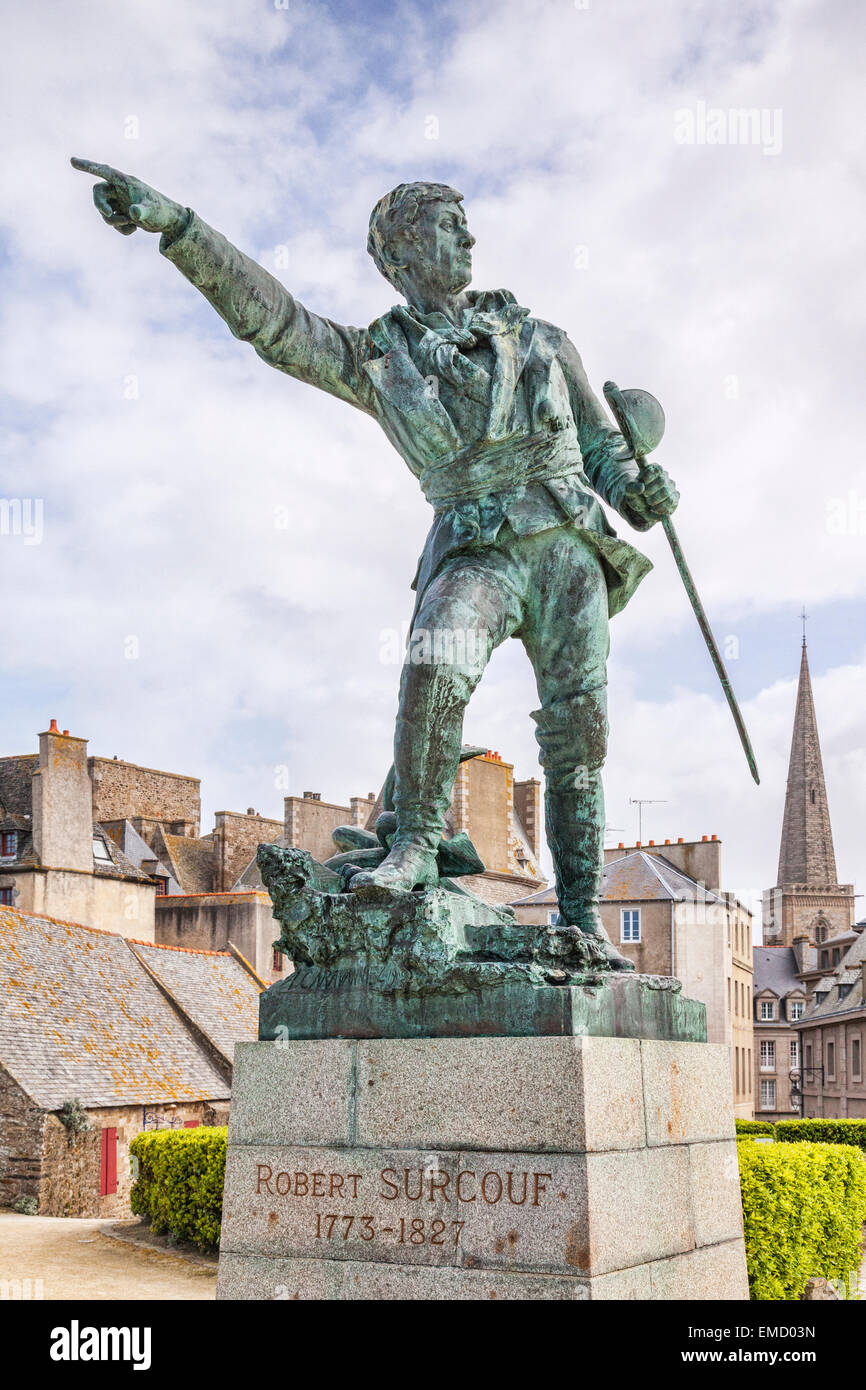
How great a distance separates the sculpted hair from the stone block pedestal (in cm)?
307

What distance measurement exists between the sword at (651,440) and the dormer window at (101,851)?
3601 centimetres

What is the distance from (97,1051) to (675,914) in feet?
59.1

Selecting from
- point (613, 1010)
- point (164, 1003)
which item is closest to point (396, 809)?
point (613, 1010)

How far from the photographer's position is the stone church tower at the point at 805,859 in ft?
345

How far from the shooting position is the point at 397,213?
5.56 metres

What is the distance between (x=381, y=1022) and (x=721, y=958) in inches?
1518

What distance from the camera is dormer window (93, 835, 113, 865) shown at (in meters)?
40.0

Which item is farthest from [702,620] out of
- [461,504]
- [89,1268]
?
[89,1268]

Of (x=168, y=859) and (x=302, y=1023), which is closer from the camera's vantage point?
(x=302, y=1023)

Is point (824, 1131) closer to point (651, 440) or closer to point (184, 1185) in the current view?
point (184, 1185)

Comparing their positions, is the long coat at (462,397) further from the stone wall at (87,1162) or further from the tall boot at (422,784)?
the stone wall at (87,1162)

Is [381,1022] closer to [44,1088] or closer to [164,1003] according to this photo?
[44,1088]
